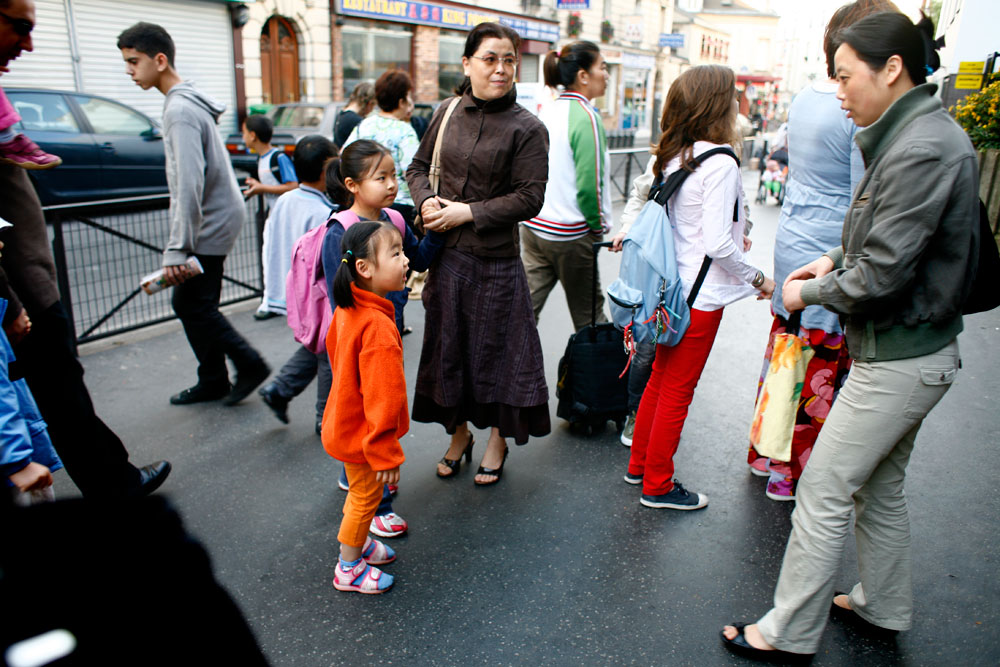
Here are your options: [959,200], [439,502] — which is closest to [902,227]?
[959,200]

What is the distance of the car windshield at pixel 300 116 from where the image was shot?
1475 centimetres

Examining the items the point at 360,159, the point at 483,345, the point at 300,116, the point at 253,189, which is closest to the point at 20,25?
the point at 360,159

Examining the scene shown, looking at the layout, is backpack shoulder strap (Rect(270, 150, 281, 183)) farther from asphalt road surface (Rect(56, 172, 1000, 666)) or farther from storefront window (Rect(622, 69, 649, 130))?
storefront window (Rect(622, 69, 649, 130))

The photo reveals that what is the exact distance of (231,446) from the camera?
4.00 metres

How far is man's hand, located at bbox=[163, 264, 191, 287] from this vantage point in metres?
4.02

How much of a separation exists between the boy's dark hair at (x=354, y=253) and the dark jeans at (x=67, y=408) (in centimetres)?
111

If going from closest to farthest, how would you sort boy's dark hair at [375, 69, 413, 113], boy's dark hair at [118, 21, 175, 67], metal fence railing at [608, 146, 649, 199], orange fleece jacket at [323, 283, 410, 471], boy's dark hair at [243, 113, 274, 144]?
orange fleece jacket at [323, 283, 410, 471], boy's dark hair at [118, 21, 175, 67], boy's dark hair at [375, 69, 413, 113], boy's dark hair at [243, 113, 274, 144], metal fence railing at [608, 146, 649, 199]

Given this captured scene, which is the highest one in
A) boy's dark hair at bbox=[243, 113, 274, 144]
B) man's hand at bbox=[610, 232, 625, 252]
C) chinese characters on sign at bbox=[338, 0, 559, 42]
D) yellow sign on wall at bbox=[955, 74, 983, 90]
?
chinese characters on sign at bbox=[338, 0, 559, 42]

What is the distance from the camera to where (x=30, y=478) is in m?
1.92

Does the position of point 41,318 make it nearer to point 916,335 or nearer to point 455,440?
point 455,440

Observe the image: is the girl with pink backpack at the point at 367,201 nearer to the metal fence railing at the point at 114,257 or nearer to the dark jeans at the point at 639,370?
the dark jeans at the point at 639,370

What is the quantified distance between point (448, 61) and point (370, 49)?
412 cm

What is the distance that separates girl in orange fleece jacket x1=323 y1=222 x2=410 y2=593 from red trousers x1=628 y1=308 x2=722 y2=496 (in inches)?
46.6

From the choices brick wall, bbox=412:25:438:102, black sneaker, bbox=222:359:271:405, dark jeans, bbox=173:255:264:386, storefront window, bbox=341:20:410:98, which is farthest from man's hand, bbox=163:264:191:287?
brick wall, bbox=412:25:438:102
